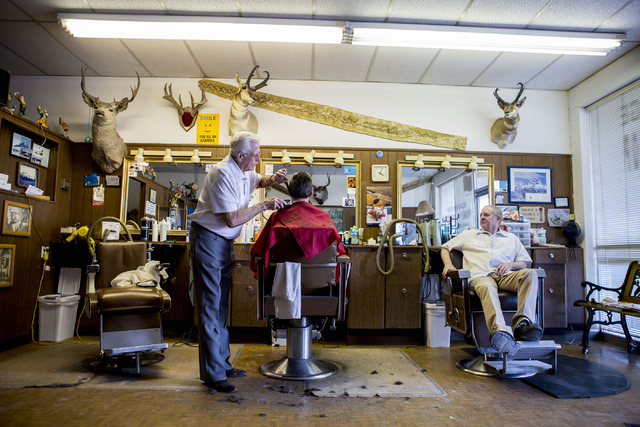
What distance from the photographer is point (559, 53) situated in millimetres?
3652

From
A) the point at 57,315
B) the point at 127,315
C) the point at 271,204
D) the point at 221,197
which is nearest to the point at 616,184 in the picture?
the point at 271,204

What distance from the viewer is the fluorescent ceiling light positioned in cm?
332

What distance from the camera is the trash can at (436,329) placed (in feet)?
11.8

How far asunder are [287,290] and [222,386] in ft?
2.20

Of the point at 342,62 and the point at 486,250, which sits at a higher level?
the point at 342,62

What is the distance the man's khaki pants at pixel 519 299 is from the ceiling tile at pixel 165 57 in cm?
347

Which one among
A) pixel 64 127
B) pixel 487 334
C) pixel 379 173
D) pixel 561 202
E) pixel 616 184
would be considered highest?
pixel 64 127

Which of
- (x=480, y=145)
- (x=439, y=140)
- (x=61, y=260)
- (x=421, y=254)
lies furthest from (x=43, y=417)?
(x=480, y=145)

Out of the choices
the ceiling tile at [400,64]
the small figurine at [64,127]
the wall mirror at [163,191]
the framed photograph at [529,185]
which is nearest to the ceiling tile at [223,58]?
the wall mirror at [163,191]

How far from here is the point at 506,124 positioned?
14.3 feet

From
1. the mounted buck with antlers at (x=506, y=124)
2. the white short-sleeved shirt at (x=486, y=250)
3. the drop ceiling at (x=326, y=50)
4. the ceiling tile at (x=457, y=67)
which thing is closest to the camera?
the white short-sleeved shirt at (x=486, y=250)

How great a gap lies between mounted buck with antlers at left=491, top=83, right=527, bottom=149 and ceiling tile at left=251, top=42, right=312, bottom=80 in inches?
84.0

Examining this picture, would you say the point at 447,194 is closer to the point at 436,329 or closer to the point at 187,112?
the point at 436,329

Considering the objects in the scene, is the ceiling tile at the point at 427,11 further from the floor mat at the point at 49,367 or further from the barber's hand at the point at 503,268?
the floor mat at the point at 49,367
